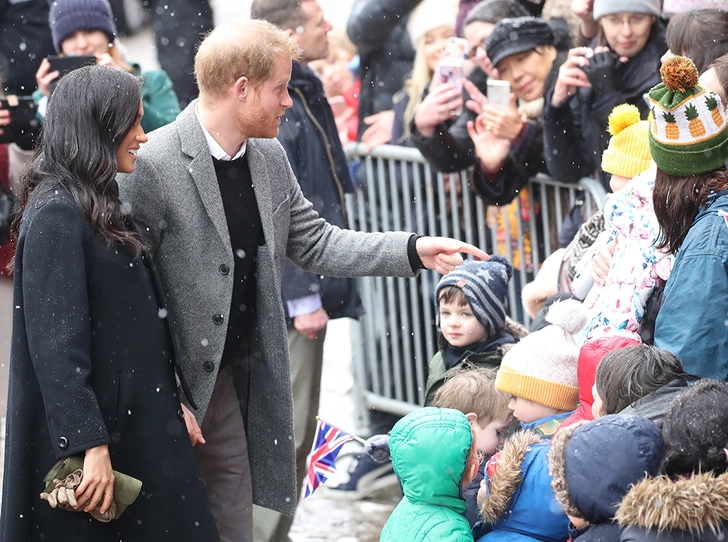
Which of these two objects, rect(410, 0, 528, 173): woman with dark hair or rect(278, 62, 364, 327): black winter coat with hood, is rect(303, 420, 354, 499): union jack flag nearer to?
rect(278, 62, 364, 327): black winter coat with hood

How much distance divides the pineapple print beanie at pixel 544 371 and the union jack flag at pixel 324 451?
816 mm

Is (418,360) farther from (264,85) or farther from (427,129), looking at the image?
(264,85)

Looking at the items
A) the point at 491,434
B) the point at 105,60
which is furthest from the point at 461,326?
the point at 105,60

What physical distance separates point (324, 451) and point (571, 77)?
2030 millimetres

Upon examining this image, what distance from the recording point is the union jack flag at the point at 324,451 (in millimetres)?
4348

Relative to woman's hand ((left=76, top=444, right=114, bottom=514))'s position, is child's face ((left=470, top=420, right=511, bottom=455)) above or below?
below

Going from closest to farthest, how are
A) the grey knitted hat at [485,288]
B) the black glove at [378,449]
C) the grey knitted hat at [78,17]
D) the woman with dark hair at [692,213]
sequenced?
the woman with dark hair at [692,213] → the black glove at [378,449] → the grey knitted hat at [485,288] → the grey knitted hat at [78,17]

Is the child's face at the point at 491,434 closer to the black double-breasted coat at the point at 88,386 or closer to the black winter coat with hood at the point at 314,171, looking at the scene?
the black double-breasted coat at the point at 88,386

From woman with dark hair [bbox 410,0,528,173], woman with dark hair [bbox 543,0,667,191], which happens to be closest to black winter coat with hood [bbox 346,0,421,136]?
woman with dark hair [bbox 410,0,528,173]

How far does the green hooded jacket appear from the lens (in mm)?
3189

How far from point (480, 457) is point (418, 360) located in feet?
8.83

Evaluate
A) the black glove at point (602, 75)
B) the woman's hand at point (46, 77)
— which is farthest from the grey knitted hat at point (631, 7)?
the woman's hand at point (46, 77)

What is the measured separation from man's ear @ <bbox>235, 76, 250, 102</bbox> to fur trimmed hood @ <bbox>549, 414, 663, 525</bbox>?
5.53ft

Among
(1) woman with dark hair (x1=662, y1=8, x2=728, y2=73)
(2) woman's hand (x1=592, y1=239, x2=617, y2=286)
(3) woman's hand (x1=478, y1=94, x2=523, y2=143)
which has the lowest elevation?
(2) woman's hand (x1=592, y1=239, x2=617, y2=286)
